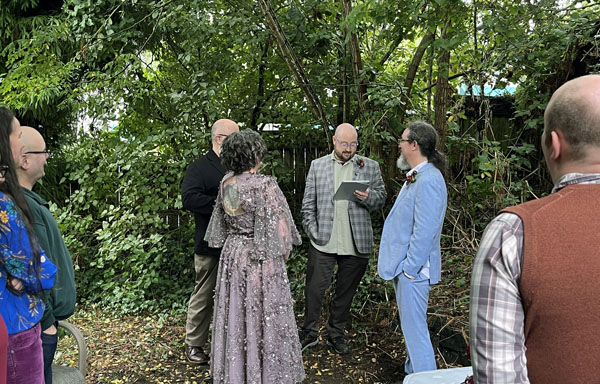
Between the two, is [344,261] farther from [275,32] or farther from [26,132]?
[26,132]

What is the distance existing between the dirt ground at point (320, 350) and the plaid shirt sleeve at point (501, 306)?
3177 millimetres

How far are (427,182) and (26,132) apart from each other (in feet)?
7.99

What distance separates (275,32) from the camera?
17.7ft

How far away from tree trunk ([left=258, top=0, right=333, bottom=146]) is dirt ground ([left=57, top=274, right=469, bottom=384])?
7.18 feet

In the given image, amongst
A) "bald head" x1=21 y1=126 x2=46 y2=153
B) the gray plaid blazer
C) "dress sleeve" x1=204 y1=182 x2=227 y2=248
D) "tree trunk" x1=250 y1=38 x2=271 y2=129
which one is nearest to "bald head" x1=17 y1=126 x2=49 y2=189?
"bald head" x1=21 y1=126 x2=46 y2=153

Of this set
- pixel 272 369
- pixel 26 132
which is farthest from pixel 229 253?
pixel 26 132

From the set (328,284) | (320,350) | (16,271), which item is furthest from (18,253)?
(320,350)

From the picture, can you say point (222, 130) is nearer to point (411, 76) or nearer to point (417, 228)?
point (417, 228)

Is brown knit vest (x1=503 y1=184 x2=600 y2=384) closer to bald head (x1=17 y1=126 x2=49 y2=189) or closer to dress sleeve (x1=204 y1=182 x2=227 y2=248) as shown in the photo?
bald head (x1=17 y1=126 x2=49 y2=189)

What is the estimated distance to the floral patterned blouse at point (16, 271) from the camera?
2.19m

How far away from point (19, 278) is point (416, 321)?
248cm

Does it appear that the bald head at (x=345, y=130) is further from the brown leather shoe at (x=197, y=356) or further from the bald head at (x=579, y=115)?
the bald head at (x=579, y=115)

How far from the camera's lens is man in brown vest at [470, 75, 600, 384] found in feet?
3.82

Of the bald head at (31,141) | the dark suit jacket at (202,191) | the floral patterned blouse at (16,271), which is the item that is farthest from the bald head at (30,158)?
the dark suit jacket at (202,191)
